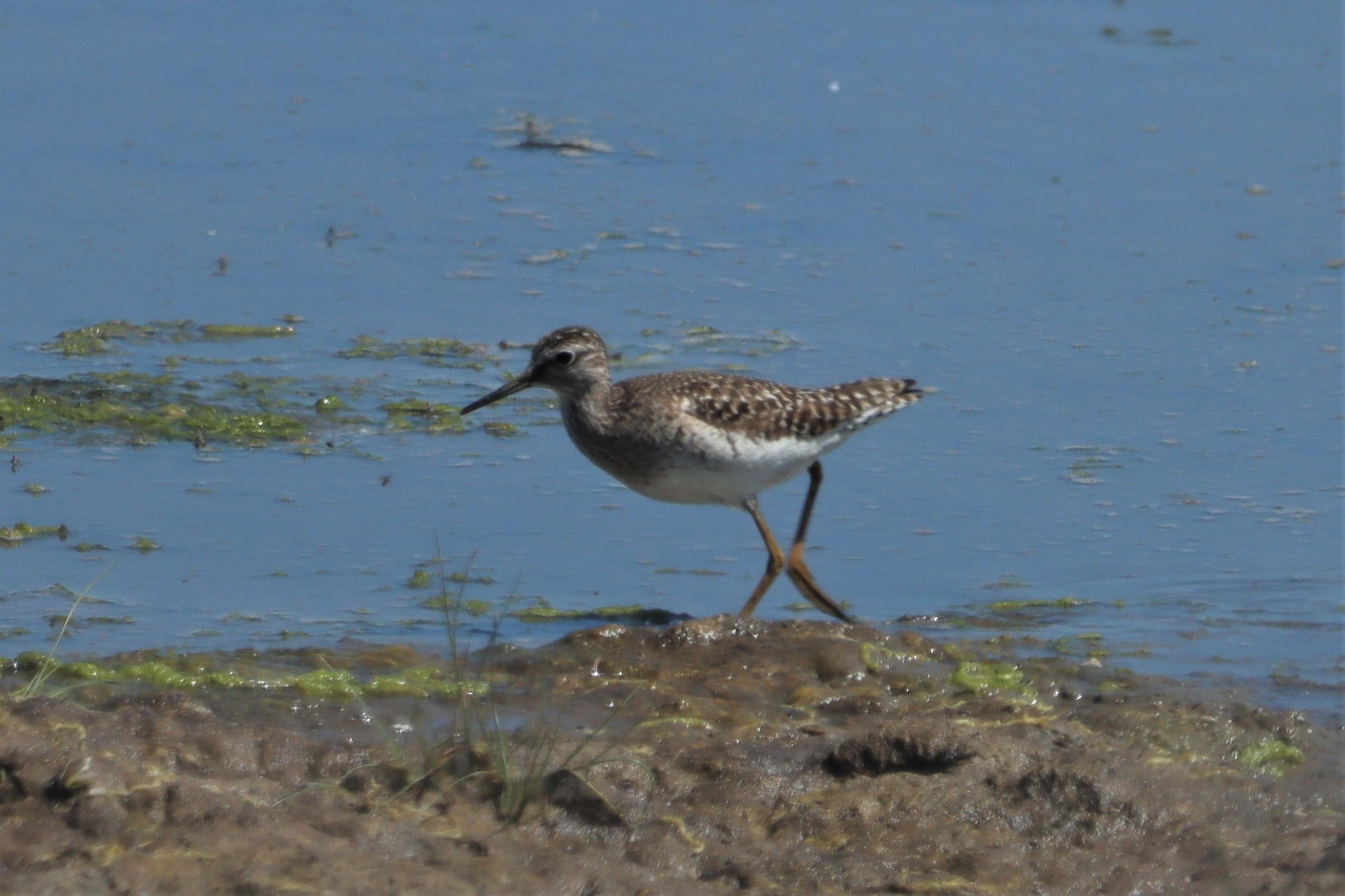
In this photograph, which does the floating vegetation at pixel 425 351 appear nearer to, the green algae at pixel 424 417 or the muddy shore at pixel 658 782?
the green algae at pixel 424 417

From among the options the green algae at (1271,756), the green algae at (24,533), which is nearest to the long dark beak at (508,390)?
the green algae at (24,533)

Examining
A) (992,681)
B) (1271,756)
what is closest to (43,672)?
(992,681)

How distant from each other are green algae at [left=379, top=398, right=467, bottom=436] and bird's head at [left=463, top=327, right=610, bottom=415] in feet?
3.54

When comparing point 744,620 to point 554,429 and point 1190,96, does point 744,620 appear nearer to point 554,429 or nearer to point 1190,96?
point 554,429

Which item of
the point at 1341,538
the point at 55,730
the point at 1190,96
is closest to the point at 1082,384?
the point at 1341,538

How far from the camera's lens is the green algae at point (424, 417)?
837cm

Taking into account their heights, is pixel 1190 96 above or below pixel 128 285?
above

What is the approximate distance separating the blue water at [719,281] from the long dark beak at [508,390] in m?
0.42

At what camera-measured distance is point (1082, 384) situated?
9.05 meters

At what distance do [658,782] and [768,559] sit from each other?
2.62m

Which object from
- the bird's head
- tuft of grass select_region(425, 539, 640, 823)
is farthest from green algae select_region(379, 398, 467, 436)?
tuft of grass select_region(425, 539, 640, 823)

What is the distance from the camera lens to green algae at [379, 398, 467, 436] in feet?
27.5

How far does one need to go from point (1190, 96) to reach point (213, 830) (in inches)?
413

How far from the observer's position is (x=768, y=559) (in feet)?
24.1
